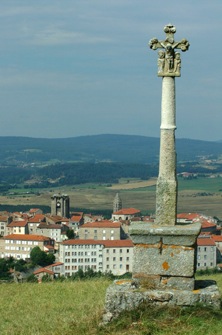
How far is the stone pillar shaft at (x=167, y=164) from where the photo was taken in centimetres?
933

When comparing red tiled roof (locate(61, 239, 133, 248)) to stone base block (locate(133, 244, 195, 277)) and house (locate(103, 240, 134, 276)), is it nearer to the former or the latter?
house (locate(103, 240, 134, 276))

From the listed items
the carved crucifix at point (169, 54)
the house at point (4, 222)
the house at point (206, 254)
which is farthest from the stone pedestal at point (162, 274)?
the house at point (4, 222)

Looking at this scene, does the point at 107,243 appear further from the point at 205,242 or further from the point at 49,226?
the point at 49,226

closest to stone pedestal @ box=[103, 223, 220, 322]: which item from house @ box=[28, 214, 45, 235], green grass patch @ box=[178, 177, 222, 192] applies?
house @ box=[28, 214, 45, 235]

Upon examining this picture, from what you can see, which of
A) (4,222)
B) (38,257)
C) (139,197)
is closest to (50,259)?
(38,257)

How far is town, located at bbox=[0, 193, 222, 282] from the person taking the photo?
66.4 m

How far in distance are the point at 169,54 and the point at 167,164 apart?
1.46m

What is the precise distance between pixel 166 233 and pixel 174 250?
0.24 meters

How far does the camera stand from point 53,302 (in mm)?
11273

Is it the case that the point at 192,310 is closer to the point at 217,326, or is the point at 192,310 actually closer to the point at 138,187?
the point at 217,326

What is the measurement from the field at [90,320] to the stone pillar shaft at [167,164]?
1.31 meters

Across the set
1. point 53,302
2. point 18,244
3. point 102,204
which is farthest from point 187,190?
point 53,302

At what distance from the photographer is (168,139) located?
9.34m

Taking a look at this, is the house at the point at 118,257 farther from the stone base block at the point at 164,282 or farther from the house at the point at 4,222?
the stone base block at the point at 164,282
